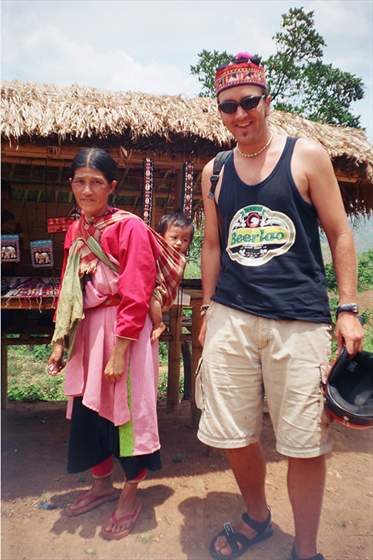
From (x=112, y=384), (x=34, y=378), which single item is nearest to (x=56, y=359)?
(x=112, y=384)

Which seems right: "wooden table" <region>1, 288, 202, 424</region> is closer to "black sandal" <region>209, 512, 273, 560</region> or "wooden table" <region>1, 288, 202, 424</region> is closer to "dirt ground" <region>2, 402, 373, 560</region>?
"dirt ground" <region>2, 402, 373, 560</region>

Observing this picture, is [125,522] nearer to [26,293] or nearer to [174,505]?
[174,505]

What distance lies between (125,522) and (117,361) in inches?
40.4

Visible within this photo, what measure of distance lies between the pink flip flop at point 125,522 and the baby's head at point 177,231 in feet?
5.85

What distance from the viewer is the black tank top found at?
6.47 feet

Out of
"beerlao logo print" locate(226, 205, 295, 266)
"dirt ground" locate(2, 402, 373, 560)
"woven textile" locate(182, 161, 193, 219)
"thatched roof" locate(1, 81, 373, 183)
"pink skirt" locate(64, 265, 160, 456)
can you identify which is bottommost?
"dirt ground" locate(2, 402, 373, 560)

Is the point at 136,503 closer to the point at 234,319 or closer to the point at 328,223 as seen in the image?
the point at 234,319

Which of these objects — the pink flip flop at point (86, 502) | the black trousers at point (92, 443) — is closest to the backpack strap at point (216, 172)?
the black trousers at point (92, 443)

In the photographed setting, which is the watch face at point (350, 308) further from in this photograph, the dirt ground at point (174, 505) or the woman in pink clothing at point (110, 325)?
the dirt ground at point (174, 505)

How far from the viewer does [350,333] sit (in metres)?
1.90

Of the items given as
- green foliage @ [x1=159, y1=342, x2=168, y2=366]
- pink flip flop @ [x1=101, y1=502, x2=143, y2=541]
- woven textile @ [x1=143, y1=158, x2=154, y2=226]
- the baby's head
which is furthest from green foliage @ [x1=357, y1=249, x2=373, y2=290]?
pink flip flop @ [x1=101, y1=502, x2=143, y2=541]

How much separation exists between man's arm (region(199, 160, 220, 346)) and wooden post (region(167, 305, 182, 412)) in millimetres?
1507

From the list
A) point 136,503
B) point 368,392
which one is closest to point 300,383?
point 368,392

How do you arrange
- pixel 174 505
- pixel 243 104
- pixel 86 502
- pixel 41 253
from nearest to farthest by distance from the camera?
pixel 243 104 → pixel 86 502 → pixel 174 505 → pixel 41 253
